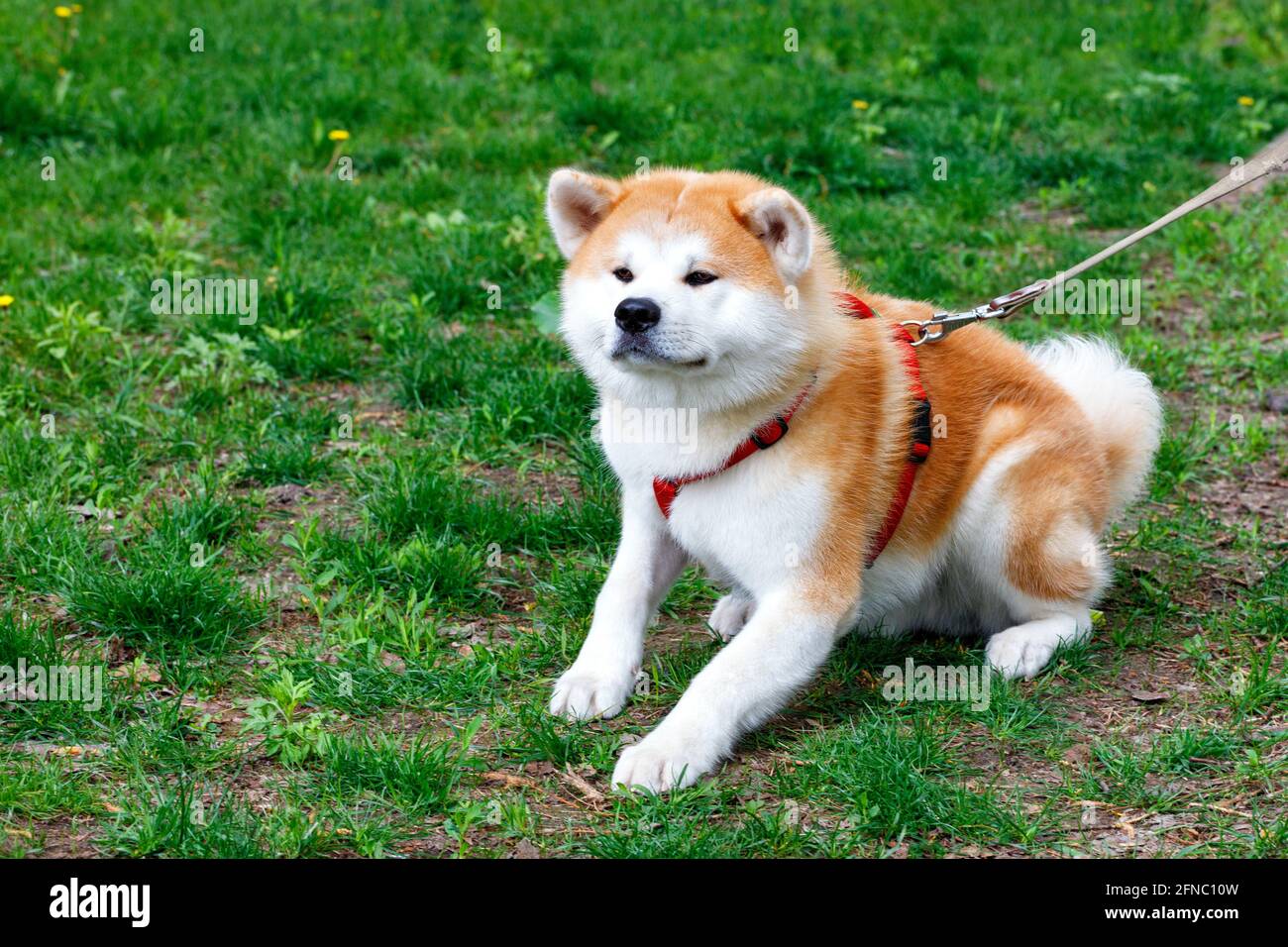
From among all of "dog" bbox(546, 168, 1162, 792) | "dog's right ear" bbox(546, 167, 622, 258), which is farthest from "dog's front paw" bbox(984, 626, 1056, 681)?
"dog's right ear" bbox(546, 167, 622, 258)

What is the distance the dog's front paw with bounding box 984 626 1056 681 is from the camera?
385 centimetres

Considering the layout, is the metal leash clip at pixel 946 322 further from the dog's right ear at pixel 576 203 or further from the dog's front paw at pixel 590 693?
the dog's front paw at pixel 590 693

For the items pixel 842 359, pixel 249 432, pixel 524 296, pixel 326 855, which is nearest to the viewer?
pixel 326 855

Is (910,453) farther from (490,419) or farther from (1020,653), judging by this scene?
(490,419)

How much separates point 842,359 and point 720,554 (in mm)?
634

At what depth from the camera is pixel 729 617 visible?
13.6 ft

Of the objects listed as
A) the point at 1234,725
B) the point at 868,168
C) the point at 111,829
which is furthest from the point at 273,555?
the point at 868,168

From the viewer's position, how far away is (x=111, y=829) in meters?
3.10

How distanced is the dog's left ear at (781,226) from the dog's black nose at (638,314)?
387mm

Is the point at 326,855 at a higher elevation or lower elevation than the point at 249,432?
lower

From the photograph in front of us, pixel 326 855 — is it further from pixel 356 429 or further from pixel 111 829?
pixel 356 429

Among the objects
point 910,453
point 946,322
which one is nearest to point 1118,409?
point 946,322

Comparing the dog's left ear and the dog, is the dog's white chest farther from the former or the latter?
the dog's left ear

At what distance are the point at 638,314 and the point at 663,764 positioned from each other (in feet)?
3.61
